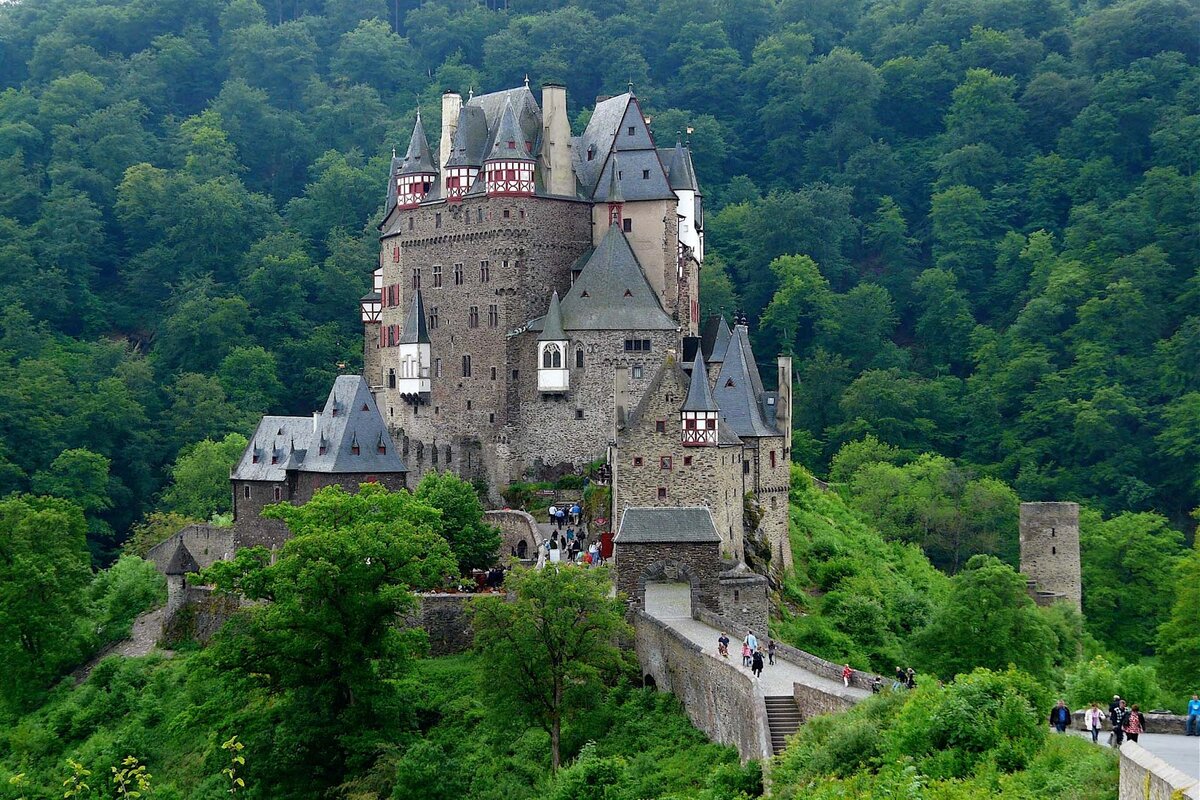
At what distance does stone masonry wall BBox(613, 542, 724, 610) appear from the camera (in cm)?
4459

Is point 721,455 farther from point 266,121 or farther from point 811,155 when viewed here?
point 266,121

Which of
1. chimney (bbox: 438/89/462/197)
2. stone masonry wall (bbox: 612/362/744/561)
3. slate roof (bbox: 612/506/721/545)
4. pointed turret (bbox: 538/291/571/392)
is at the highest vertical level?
chimney (bbox: 438/89/462/197)

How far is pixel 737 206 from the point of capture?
98.9 meters

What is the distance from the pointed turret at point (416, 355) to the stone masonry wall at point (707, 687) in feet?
58.0

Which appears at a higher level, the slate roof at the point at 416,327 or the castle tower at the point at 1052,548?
the slate roof at the point at 416,327

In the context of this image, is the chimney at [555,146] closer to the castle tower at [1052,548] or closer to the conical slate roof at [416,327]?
the conical slate roof at [416,327]

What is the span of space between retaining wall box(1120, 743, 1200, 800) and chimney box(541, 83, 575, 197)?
126ft

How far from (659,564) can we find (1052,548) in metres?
25.6

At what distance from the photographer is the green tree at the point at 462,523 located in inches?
1966

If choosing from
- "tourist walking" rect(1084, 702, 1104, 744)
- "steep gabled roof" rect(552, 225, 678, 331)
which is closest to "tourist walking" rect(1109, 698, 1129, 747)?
"tourist walking" rect(1084, 702, 1104, 744)

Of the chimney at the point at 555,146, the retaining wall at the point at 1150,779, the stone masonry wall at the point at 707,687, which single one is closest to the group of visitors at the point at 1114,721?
the retaining wall at the point at 1150,779

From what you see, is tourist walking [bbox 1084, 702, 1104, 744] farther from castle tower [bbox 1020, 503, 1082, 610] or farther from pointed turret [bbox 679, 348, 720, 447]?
castle tower [bbox 1020, 503, 1082, 610]

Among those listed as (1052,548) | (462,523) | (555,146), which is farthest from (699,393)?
(1052,548)

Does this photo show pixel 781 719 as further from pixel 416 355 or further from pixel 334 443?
pixel 416 355
